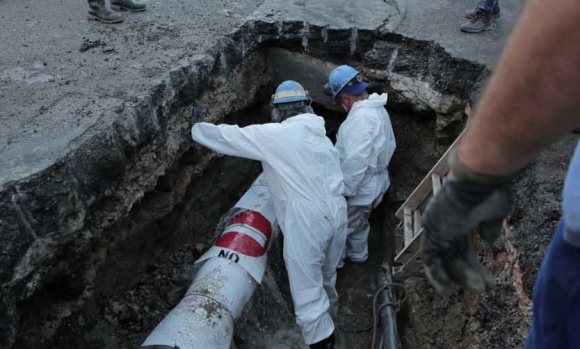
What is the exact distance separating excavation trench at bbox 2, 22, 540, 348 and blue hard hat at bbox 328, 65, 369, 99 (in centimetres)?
26

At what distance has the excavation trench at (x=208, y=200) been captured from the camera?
2.76m

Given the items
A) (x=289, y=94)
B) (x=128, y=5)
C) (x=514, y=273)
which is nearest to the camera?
(x=514, y=273)

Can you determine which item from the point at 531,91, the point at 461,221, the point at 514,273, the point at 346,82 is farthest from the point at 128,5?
the point at 531,91

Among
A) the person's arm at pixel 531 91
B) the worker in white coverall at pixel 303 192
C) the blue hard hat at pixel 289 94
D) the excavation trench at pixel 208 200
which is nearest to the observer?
the person's arm at pixel 531 91

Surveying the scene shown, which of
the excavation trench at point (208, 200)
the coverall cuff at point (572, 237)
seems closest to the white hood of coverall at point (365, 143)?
the excavation trench at point (208, 200)

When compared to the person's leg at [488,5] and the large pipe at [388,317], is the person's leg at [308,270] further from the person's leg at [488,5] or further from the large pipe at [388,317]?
the person's leg at [488,5]

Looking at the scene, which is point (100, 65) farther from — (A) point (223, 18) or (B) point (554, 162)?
(B) point (554, 162)

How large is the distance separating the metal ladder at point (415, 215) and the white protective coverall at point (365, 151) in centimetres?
39

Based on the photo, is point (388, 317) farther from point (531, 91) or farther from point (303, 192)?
point (531, 91)

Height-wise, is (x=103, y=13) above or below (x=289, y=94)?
above

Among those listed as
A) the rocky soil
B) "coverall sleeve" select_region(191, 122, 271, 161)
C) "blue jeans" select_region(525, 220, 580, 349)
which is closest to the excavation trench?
the rocky soil

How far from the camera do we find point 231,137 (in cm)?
344

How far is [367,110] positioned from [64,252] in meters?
2.43

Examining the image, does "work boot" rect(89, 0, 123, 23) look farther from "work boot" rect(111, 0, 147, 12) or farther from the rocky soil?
the rocky soil
